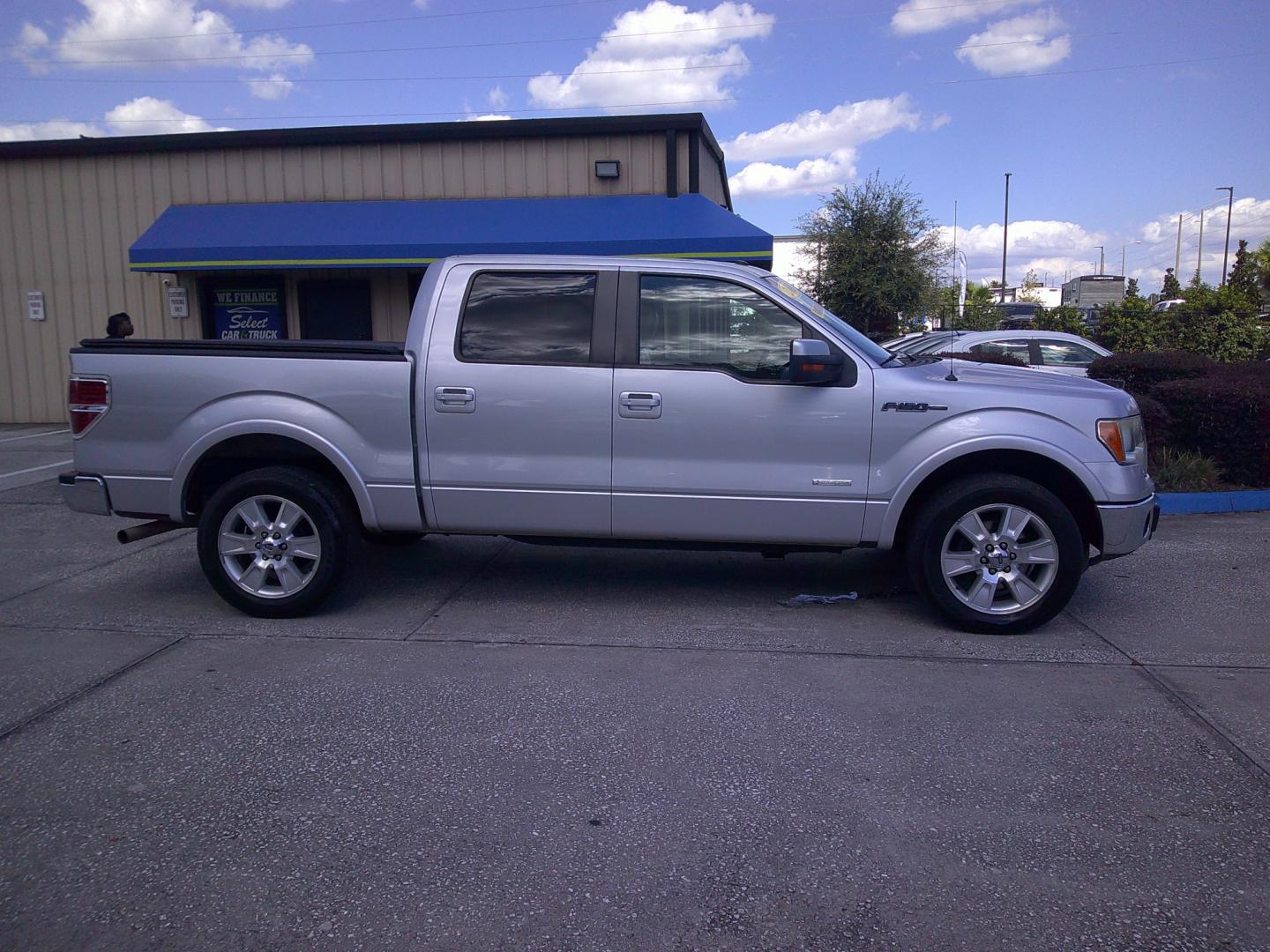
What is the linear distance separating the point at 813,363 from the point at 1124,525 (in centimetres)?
190

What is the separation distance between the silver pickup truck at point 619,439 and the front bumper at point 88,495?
0.04ft

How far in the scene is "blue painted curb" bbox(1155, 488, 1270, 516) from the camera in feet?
29.5

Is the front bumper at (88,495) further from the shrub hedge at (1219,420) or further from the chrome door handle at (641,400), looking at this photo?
the shrub hedge at (1219,420)

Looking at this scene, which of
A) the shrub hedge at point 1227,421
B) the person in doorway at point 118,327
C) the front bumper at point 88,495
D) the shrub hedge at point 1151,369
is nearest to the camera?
the front bumper at point 88,495

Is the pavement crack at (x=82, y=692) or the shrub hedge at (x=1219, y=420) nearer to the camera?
the pavement crack at (x=82, y=692)

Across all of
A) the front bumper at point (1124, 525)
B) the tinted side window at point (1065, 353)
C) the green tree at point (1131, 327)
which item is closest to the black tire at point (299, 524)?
the front bumper at point (1124, 525)

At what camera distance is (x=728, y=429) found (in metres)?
5.53

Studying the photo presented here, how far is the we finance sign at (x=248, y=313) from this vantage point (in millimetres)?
15273

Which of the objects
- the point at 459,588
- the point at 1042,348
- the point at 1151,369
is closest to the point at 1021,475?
the point at 459,588

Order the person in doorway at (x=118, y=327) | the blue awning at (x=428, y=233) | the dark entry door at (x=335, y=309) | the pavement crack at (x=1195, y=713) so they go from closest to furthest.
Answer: the pavement crack at (x=1195, y=713)
the person in doorway at (x=118, y=327)
the blue awning at (x=428, y=233)
the dark entry door at (x=335, y=309)

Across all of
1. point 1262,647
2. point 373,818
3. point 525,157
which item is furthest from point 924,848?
point 525,157

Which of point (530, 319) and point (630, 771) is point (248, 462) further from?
point (630, 771)

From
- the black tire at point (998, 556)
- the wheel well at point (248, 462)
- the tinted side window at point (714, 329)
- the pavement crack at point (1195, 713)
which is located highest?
the tinted side window at point (714, 329)

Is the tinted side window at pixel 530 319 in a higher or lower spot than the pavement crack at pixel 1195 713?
higher
